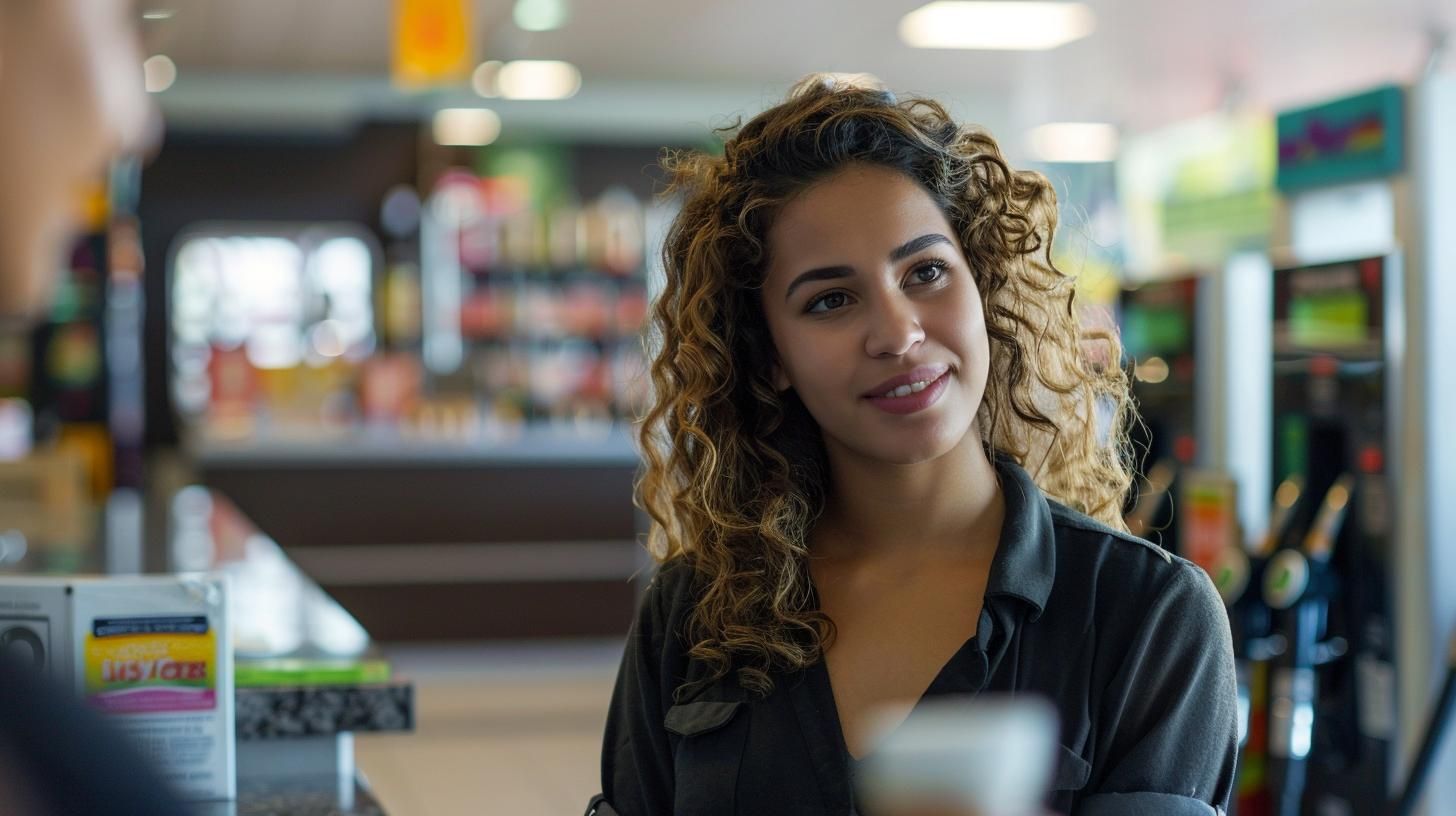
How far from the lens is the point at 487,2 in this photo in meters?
7.11

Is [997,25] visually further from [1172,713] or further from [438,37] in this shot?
[1172,713]

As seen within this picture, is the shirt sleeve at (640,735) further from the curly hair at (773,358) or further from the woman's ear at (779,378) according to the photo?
the woman's ear at (779,378)

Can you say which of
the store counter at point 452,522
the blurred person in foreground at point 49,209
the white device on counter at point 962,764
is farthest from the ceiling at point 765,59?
the blurred person in foreground at point 49,209

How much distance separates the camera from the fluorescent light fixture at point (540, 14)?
7.11 metres

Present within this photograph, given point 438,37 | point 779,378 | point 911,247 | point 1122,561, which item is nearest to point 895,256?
point 911,247

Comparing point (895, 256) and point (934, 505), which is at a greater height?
point (895, 256)

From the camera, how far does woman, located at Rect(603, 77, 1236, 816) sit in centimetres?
161

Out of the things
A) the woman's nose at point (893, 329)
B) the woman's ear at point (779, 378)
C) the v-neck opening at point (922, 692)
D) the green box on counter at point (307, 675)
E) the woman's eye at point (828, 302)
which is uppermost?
the woman's eye at point (828, 302)

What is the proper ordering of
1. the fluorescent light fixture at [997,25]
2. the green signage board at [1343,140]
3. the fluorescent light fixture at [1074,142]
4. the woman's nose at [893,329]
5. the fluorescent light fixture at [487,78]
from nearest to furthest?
the woman's nose at [893,329], the green signage board at [1343,140], the fluorescent light fixture at [997,25], the fluorescent light fixture at [487,78], the fluorescent light fixture at [1074,142]

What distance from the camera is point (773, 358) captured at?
192 centimetres

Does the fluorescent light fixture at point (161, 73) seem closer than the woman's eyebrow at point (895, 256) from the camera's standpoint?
No

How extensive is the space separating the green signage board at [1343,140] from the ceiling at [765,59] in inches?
61.7

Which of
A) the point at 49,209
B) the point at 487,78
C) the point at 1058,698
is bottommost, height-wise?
the point at 1058,698

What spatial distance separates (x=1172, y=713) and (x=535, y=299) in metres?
8.89
